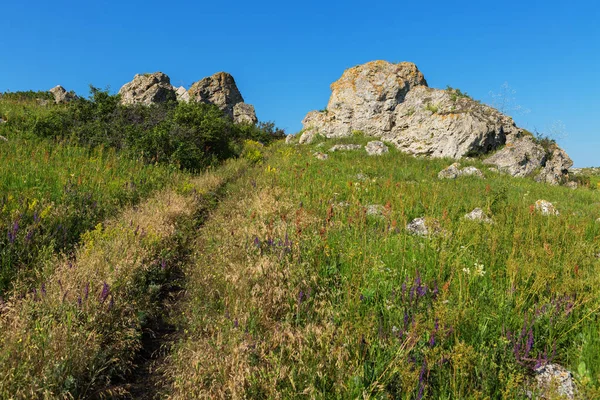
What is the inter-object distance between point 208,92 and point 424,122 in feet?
78.8

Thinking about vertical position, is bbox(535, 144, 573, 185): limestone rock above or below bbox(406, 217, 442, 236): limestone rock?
above

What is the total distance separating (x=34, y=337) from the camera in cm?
308

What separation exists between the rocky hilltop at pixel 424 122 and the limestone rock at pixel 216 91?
1270 cm

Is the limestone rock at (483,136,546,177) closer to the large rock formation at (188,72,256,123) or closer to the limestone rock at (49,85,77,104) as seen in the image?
the large rock formation at (188,72,256,123)

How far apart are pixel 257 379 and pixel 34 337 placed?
6.83ft

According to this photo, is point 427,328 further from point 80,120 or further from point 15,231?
point 80,120

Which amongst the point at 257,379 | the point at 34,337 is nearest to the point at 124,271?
the point at 34,337

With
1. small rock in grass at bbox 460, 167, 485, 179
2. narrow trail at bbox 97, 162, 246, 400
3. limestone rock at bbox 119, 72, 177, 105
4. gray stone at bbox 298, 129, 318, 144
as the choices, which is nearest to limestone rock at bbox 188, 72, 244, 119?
limestone rock at bbox 119, 72, 177, 105

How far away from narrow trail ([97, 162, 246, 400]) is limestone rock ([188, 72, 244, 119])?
3218 centimetres

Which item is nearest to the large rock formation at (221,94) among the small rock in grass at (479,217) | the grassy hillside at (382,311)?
the small rock in grass at (479,217)

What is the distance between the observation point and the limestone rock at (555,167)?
16781 mm

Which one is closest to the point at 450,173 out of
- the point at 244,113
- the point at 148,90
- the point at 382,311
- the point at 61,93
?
the point at 382,311

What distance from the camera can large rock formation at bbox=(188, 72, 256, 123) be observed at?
35.4 metres

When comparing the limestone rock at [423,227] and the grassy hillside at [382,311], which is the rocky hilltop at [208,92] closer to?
the grassy hillside at [382,311]
